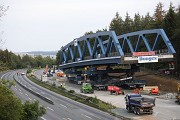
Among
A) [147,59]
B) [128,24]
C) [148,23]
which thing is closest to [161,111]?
[147,59]

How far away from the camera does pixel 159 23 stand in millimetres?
91750

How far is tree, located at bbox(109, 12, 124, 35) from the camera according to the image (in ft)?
434

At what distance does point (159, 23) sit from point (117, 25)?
4329cm

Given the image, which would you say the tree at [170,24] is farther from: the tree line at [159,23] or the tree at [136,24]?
the tree at [136,24]

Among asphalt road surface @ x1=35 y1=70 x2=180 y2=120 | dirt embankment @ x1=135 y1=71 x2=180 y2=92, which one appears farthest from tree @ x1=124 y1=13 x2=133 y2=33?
asphalt road surface @ x1=35 y1=70 x2=180 y2=120

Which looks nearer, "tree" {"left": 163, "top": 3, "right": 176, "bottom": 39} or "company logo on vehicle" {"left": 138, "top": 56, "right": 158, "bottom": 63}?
"company logo on vehicle" {"left": 138, "top": 56, "right": 158, "bottom": 63}

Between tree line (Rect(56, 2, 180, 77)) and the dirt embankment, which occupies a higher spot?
tree line (Rect(56, 2, 180, 77))

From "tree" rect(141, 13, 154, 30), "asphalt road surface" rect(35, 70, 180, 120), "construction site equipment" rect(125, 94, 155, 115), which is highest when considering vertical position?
"tree" rect(141, 13, 154, 30)

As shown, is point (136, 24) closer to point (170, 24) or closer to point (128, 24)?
point (128, 24)

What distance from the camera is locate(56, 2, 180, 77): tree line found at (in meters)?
78.6

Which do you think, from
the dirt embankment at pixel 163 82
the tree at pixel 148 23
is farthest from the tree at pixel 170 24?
the tree at pixel 148 23

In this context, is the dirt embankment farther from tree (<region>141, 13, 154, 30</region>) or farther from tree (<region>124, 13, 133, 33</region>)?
tree (<region>124, 13, 133, 33</region>)

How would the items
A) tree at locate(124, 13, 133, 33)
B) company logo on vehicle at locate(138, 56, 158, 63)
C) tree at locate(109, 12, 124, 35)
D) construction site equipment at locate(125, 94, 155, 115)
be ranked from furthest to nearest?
tree at locate(109, 12, 124, 35)
tree at locate(124, 13, 133, 33)
company logo on vehicle at locate(138, 56, 158, 63)
construction site equipment at locate(125, 94, 155, 115)

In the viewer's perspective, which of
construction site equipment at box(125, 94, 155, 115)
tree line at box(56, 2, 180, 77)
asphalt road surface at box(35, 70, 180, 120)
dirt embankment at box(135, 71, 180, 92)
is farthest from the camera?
tree line at box(56, 2, 180, 77)
